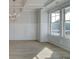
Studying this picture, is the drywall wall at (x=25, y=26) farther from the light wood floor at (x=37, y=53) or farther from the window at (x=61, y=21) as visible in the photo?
the light wood floor at (x=37, y=53)

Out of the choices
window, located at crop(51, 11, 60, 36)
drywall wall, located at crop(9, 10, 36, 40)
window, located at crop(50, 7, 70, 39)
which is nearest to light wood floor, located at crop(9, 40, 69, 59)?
window, located at crop(50, 7, 70, 39)

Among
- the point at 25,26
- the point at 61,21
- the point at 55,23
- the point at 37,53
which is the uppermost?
the point at 61,21

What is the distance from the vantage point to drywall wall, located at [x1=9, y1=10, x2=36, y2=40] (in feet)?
42.8

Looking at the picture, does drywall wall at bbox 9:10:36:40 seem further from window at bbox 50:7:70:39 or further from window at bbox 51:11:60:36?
window at bbox 50:7:70:39

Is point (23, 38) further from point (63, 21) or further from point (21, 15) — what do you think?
point (63, 21)

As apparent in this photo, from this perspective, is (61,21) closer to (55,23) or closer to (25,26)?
(55,23)

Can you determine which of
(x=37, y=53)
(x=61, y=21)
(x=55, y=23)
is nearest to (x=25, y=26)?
(x=55, y=23)

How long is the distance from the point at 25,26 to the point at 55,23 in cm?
417

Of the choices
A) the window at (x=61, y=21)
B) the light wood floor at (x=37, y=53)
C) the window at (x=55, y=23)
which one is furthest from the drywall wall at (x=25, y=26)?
the light wood floor at (x=37, y=53)

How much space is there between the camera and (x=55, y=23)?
387 inches

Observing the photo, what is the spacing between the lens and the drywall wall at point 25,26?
42.8 ft

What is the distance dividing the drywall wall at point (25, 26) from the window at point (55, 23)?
9.48ft
